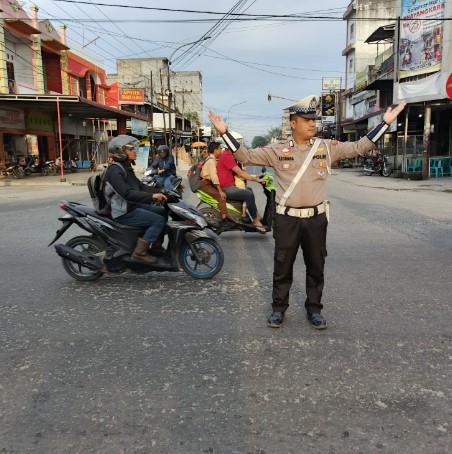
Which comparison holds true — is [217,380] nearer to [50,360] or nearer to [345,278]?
[50,360]

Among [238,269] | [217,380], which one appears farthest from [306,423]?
[238,269]

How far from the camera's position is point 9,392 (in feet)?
8.95

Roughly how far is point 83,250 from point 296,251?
8.45ft

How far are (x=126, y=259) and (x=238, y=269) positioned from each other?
56.4 inches

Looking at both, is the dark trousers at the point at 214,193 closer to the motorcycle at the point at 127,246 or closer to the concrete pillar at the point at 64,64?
the motorcycle at the point at 127,246

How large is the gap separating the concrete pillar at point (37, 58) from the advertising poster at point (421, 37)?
18065mm

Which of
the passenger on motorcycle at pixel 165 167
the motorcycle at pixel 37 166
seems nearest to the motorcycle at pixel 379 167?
the passenger on motorcycle at pixel 165 167

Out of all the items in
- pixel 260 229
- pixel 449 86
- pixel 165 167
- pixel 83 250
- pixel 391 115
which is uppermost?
pixel 449 86

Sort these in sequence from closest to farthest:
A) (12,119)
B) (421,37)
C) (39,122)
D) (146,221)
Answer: (146,221) → (421,37) → (12,119) → (39,122)

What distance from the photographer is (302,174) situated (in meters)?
3.46

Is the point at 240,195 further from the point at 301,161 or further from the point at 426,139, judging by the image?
the point at 426,139

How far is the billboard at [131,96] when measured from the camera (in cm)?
3759

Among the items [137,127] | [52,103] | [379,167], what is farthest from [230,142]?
[137,127]

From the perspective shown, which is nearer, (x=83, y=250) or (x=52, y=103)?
(x=83, y=250)
